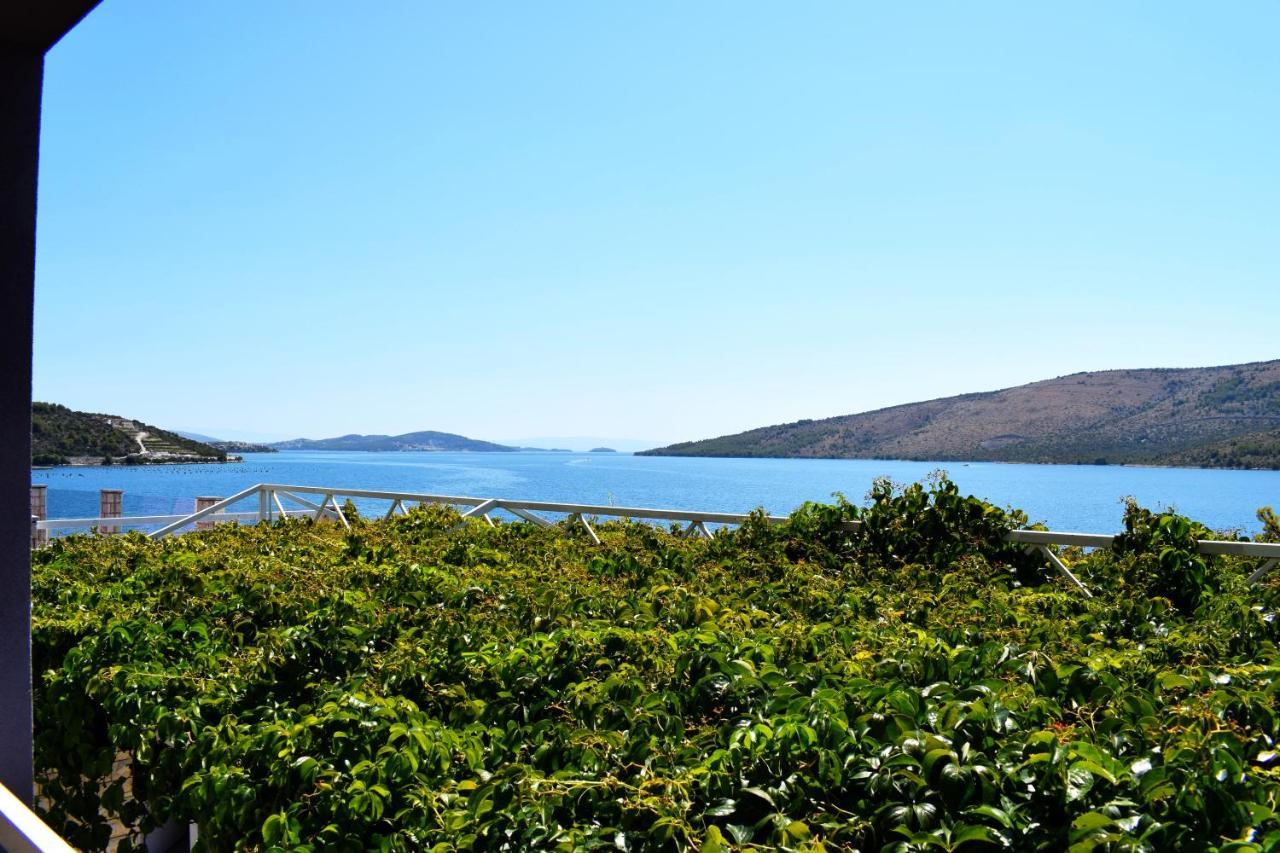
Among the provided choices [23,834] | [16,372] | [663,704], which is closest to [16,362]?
Result: [16,372]

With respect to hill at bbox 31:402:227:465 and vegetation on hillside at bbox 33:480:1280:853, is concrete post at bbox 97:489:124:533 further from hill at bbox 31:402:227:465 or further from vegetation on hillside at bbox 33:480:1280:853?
hill at bbox 31:402:227:465

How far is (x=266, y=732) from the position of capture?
7.16 feet

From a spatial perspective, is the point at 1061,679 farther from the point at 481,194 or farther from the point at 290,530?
the point at 481,194

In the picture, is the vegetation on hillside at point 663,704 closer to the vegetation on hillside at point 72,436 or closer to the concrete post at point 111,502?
the concrete post at point 111,502

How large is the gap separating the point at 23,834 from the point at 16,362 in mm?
1594

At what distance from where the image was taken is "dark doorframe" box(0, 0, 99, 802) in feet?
7.36

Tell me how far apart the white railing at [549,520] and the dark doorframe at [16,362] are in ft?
13.8

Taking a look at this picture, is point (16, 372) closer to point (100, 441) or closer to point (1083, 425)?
point (100, 441)

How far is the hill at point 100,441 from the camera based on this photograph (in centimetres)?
2664

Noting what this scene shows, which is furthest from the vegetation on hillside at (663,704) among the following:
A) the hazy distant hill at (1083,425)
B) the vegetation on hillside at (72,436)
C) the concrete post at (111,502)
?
the hazy distant hill at (1083,425)

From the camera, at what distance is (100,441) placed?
96.7 ft

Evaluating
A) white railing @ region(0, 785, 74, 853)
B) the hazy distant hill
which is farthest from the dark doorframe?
the hazy distant hill

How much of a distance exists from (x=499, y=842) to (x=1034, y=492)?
215 ft

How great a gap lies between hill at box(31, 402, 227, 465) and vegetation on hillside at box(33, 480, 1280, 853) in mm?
26600
